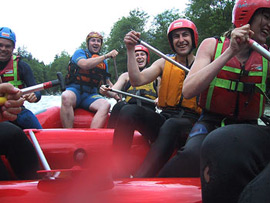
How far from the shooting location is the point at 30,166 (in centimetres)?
162

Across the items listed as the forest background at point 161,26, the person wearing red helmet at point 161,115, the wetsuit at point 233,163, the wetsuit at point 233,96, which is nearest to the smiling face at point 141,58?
the person wearing red helmet at point 161,115

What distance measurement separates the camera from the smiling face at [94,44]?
12.6 feet

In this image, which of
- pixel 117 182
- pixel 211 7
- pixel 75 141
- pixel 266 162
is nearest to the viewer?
pixel 266 162

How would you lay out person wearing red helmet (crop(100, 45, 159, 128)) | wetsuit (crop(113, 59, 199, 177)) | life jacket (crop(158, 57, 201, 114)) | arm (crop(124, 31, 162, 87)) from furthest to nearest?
person wearing red helmet (crop(100, 45, 159, 128))
life jacket (crop(158, 57, 201, 114))
arm (crop(124, 31, 162, 87))
wetsuit (crop(113, 59, 199, 177))

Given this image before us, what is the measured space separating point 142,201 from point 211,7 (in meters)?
27.8

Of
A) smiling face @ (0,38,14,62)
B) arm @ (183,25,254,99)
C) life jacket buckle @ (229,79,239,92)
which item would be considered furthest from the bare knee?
life jacket buckle @ (229,79,239,92)

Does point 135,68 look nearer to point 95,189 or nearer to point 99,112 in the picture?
point 99,112

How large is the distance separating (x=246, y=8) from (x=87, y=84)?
242cm

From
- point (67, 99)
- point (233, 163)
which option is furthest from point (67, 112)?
point (233, 163)

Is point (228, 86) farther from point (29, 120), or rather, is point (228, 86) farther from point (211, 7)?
point (211, 7)

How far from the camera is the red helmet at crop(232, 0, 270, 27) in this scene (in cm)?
152

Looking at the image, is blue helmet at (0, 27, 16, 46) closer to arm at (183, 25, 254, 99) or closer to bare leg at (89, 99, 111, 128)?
bare leg at (89, 99, 111, 128)

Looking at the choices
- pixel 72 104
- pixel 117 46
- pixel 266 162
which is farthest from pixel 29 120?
pixel 117 46

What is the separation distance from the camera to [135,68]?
2.29 m
